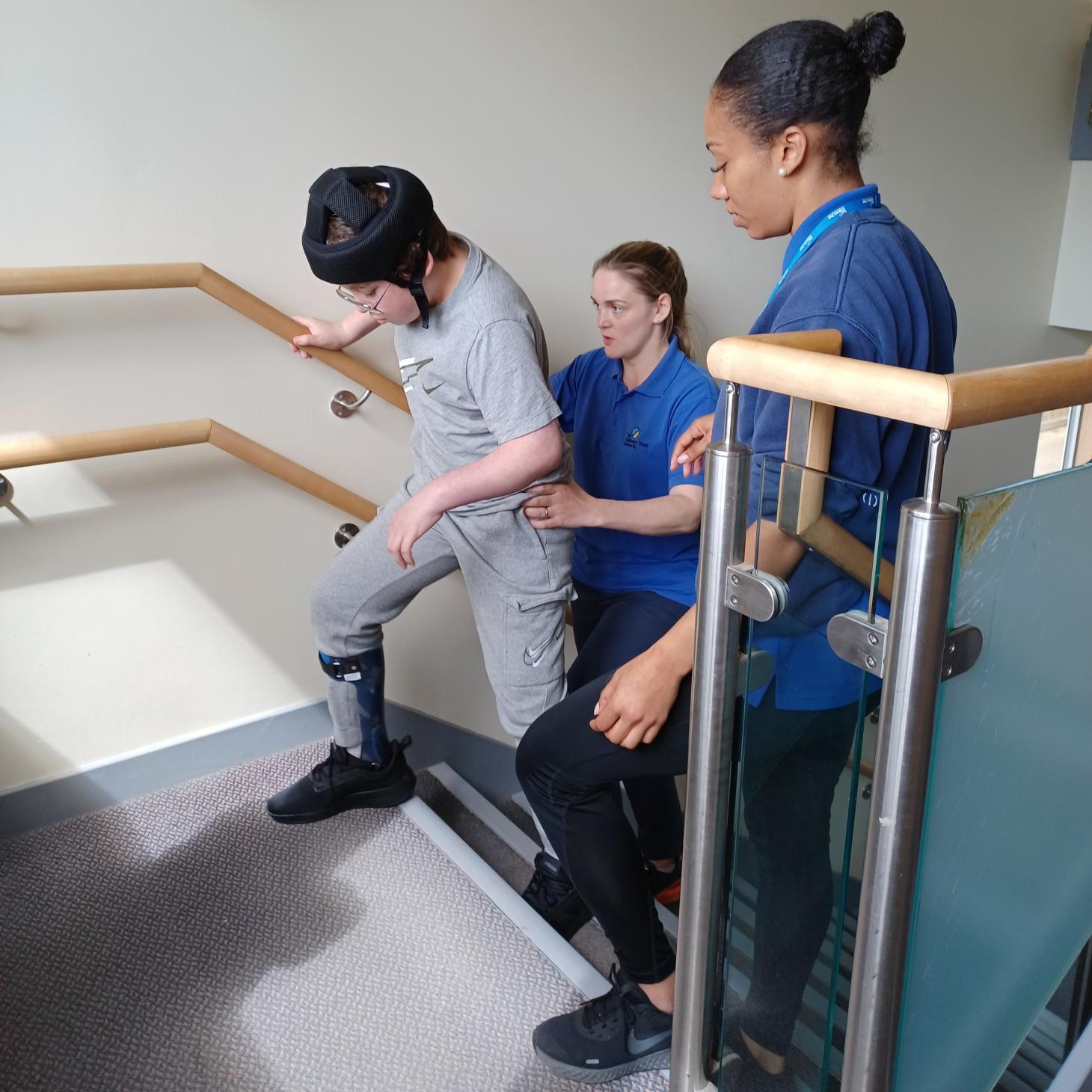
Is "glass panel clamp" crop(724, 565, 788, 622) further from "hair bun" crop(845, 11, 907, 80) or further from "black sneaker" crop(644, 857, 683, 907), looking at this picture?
"black sneaker" crop(644, 857, 683, 907)

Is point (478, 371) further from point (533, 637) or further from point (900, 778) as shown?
point (900, 778)

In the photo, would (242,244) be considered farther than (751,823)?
Yes

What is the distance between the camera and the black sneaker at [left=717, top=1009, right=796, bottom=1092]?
1.29 m

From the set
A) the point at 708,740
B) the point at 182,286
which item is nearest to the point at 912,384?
the point at 708,740

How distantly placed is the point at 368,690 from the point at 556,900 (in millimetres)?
592

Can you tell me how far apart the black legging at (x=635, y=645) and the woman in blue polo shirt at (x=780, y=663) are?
36cm

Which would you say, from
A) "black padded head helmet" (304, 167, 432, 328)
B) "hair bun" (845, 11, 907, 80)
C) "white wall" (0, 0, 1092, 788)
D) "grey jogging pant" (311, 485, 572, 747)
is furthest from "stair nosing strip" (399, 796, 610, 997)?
"hair bun" (845, 11, 907, 80)

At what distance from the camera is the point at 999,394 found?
842 mm

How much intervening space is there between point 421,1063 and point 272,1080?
0.23 m

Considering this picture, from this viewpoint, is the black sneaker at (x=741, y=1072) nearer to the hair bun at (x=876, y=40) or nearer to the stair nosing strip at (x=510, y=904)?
the stair nosing strip at (x=510, y=904)

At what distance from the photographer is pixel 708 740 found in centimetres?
120

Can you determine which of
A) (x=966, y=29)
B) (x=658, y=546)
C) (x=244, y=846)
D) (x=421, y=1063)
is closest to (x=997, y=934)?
(x=421, y=1063)

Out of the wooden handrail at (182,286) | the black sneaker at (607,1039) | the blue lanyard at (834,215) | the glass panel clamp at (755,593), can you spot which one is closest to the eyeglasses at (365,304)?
the wooden handrail at (182,286)

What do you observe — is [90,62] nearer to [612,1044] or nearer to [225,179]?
[225,179]
